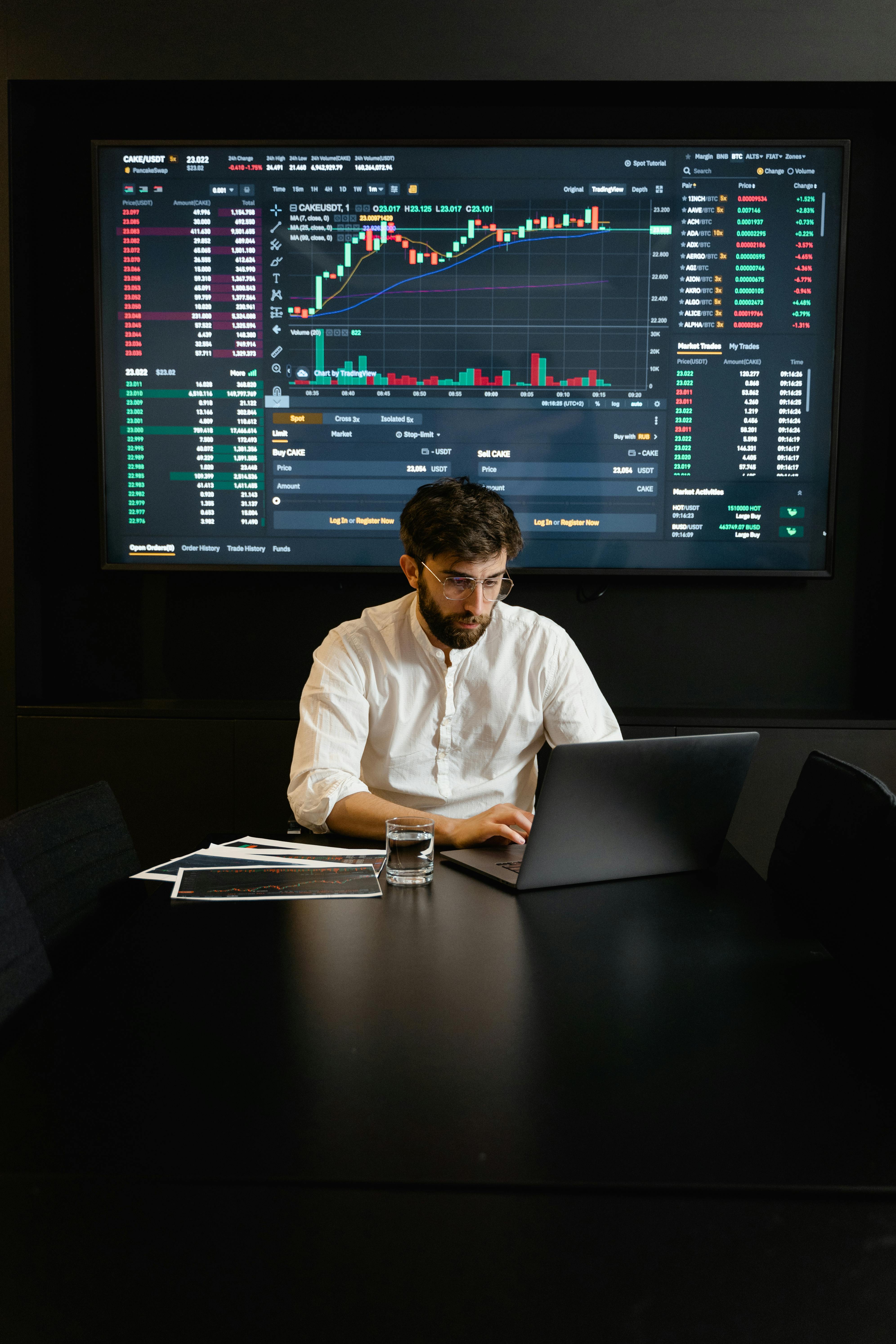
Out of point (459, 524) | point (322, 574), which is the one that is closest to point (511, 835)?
point (459, 524)

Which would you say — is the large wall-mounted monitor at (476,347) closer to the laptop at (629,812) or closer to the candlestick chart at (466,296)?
the candlestick chart at (466,296)

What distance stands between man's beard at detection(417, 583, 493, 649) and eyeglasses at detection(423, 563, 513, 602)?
38mm

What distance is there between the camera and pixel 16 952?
1140 millimetres

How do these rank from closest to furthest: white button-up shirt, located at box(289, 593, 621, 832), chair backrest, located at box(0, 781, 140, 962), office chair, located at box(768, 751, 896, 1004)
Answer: office chair, located at box(768, 751, 896, 1004) → chair backrest, located at box(0, 781, 140, 962) → white button-up shirt, located at box(289, 593, 621, 832)

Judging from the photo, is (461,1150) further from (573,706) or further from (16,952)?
(573,706)

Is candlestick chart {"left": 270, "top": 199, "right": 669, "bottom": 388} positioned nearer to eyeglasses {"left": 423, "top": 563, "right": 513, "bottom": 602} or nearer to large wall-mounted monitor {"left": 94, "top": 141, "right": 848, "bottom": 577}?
large wall-mounted monitor {"left": 94, "top": 141, "right": 848, "bottom": 577}

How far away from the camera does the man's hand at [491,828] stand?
1.67m

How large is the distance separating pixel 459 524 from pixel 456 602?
6.4 inches

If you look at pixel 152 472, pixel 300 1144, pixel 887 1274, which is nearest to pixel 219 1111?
pixel 300 1144

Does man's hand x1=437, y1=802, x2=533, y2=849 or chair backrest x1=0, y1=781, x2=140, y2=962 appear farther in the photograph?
man's hand x1=437, y1=802, x2=533, y2=849

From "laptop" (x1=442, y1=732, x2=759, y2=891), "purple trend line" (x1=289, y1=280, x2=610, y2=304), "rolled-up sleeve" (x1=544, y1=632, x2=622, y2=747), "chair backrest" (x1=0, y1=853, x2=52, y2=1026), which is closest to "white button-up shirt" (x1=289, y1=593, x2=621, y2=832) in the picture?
"rolled-up sleeve" (x1=544, y1=632, x2=622, y2=747)

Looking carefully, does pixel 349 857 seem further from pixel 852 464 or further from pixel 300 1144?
pixel 852 464

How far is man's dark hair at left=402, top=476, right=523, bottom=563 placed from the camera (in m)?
1.96

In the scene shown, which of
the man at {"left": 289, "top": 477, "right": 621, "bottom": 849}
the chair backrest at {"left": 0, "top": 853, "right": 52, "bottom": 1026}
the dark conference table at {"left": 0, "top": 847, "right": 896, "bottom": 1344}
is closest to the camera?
the dark conference table at {"left": 0, "top": 847, "right": 896, "bottom": 1344}
